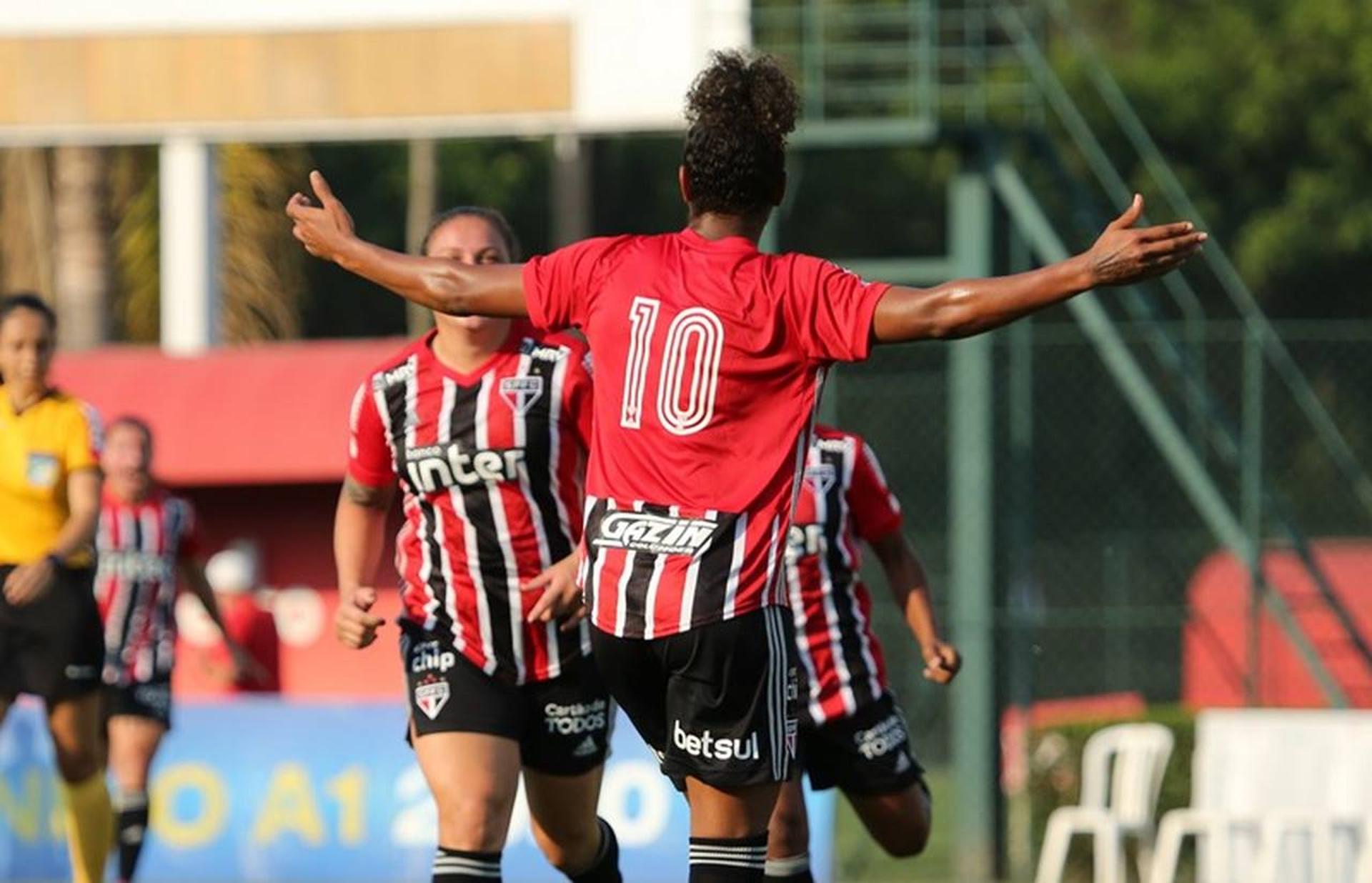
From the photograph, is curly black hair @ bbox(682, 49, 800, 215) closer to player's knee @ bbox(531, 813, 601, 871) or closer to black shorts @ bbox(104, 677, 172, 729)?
player's knee @ bbox(531, 813, 601, 871)

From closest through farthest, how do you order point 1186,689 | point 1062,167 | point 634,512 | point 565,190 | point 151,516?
point 634,512
point 151,516
point 1062,167
point 565,190
point 1186,689

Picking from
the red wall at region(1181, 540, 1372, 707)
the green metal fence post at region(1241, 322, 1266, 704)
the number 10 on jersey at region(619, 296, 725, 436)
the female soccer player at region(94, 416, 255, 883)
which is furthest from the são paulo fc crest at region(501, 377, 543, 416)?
the red wall at region(1181, 540, 1372, 707)

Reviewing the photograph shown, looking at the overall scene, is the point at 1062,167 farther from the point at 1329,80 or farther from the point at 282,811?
the point at 1329,80

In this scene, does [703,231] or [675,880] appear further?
[675,880]

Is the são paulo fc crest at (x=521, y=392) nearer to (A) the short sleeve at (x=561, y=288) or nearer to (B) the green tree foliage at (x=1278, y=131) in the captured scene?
(A) the short sleeve at (x=561, y=288)

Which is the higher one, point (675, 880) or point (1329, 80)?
point (1329, 80)

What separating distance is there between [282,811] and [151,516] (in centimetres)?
187

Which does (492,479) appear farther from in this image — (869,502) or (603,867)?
(869,502)

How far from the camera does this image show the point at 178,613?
1944 cm

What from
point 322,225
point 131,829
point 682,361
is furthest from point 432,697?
point 131,829

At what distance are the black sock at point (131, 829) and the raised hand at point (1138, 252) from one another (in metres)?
8.19

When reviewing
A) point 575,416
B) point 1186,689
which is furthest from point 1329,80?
point 575,416

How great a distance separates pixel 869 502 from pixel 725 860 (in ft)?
9.06

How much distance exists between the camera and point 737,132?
20.9 ft
